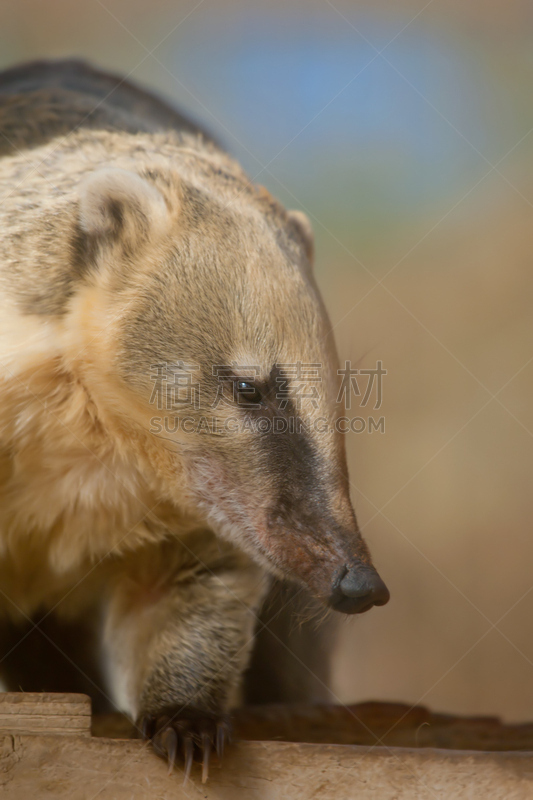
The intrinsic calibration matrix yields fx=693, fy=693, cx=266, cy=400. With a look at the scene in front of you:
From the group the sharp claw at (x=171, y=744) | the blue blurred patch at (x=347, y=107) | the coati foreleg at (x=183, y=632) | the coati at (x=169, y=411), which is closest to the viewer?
the sharp claw at (x=171, y=744)

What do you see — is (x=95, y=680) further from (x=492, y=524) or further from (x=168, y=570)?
(x=492, y=524)

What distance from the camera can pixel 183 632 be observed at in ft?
Result: 4.94

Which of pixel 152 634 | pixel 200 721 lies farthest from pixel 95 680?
pixel 200 721

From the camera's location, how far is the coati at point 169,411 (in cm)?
122

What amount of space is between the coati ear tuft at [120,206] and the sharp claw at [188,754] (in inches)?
35.8

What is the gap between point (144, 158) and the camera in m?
1.50

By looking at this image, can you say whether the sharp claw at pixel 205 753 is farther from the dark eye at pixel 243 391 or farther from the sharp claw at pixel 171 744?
the dark eye at pixel 243 391

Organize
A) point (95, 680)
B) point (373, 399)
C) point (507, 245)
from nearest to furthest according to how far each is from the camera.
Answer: point (95, 680)
point (373, 399)
point (507, 245)

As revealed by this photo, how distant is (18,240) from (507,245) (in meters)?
1.69

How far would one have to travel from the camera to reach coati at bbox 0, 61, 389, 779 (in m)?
1.22

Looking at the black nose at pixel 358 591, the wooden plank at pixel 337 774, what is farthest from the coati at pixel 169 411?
the wooden plank at pixel 337 774

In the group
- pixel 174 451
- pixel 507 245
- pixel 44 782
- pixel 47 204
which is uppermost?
pixel 507 245

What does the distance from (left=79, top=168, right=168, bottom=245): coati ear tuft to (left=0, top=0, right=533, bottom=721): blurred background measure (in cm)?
68

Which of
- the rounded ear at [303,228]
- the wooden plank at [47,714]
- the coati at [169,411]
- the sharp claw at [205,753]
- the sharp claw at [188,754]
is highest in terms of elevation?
the rounded ear at [303,228]
